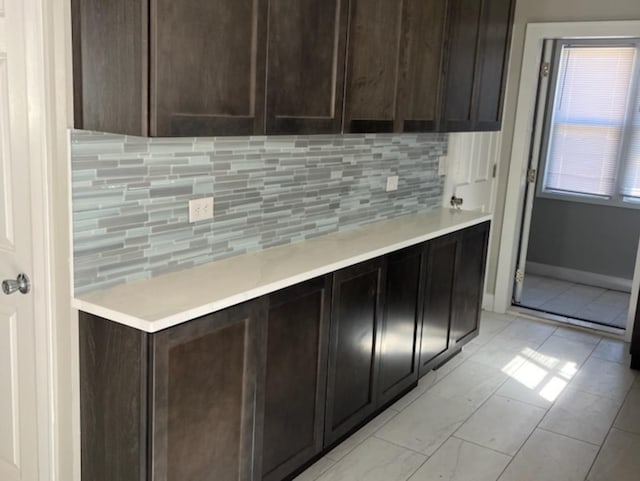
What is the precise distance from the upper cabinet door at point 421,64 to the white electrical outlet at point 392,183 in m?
0.45

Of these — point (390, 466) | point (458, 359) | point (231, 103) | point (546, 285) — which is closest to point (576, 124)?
point (546, 285)

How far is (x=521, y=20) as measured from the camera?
470 centimetres

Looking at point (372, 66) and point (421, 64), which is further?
point (421, 64)

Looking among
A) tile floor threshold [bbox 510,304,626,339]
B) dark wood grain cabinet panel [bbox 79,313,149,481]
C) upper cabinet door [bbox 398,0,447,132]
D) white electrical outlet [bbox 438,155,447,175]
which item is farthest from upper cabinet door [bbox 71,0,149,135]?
tile floor threshold [bbox 510,304,626,339]

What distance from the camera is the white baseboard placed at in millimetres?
6039

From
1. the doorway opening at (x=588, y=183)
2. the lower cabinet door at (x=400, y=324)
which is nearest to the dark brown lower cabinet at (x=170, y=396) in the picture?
the lower cabinet door at (x=400, y=324)

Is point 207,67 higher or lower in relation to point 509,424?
higher

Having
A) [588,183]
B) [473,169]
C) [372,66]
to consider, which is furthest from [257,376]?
[588,183]

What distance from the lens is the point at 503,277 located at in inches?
202

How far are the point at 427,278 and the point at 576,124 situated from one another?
346 cm

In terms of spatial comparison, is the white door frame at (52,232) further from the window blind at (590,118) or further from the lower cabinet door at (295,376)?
the window blind at (590,118)

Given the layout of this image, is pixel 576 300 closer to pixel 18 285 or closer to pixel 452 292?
pixel 452 292

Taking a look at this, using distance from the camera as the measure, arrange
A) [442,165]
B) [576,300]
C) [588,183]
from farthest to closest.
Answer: [588,183]
[576,300]
[442,165]

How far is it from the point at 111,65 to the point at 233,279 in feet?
2.71
